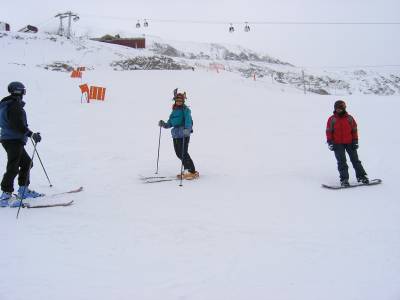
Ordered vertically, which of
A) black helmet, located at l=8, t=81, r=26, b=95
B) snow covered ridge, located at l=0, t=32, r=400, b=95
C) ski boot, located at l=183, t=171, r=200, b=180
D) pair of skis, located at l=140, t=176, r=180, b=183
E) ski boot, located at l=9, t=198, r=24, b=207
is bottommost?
ski boot, located at l=9, t=198, r=24, b=207

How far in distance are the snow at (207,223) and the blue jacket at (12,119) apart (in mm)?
1220

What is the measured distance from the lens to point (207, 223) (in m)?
5.61

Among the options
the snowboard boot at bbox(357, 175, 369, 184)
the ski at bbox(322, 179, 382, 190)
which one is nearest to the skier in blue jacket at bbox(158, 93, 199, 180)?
the ski at bbox(322, 179, 382, 190)

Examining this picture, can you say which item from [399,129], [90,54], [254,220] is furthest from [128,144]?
[90,54]

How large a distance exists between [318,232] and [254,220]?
97 centimetres

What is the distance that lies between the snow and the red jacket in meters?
1.02

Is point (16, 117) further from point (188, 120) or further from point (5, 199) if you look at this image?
point (188, 120)

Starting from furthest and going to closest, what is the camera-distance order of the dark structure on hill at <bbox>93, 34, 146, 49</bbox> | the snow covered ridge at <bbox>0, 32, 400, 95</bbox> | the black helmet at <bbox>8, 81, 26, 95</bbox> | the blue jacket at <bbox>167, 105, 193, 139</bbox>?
the dark structure on hill at <bbox>93, 34, 146, 49</bbox>
the snow covered ridge at <bbox>0, 32, 400, 95</bbox>
the blue jacket at <bbox>167, 105, 193, 139</bbox>
the black helmet at <bbox>8, 81, 26, 95</bbox>

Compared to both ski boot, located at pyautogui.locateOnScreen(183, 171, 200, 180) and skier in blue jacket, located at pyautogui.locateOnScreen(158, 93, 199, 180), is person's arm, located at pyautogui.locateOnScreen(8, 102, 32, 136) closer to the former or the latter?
skier in blue jacket, located at pyautogui.locateOnScreen(158, 93, 199, 180)

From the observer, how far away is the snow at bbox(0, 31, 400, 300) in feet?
12.8

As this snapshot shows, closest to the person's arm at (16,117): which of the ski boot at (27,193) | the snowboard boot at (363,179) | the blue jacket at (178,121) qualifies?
the ski boot at (27,193)

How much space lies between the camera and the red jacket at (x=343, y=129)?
25.4 feet

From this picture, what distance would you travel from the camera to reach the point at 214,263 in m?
4.36

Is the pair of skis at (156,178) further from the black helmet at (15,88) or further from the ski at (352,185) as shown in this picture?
the ski at (352,185)
